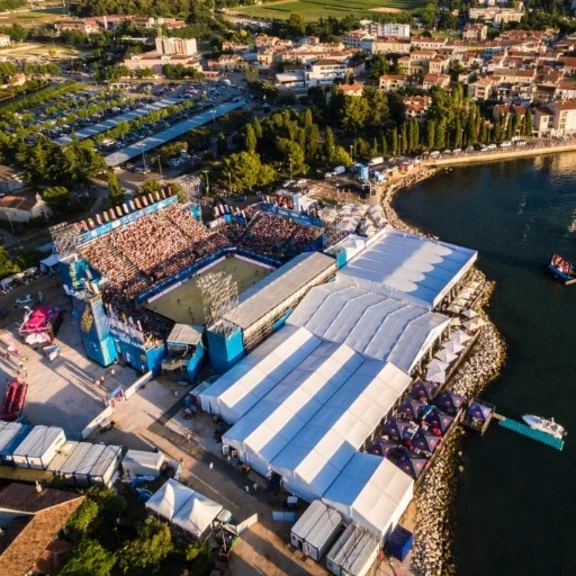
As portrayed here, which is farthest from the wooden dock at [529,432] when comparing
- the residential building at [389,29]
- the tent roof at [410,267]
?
the residential building at [389,29]

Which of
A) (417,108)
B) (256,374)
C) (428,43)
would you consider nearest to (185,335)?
(256,374)

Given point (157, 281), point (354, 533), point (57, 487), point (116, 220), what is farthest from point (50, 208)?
point (354, 533)

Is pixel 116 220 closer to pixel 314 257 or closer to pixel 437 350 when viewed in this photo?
pixel 314 257

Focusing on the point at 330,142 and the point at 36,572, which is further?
the point at 330,142

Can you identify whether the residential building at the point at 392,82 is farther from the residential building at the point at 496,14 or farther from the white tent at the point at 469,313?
the residential building at the point at 496,14

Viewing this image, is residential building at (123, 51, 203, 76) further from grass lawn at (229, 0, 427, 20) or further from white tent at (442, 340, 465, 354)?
white tent at (442, 340, 465, 354)

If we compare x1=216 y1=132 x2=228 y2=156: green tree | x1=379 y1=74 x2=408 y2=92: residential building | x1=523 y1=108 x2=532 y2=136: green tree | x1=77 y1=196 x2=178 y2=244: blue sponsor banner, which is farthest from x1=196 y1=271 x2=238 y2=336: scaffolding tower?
x1=379 y1=74 x2=408 y2=92: residential building

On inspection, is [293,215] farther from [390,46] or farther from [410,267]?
[390,46]
